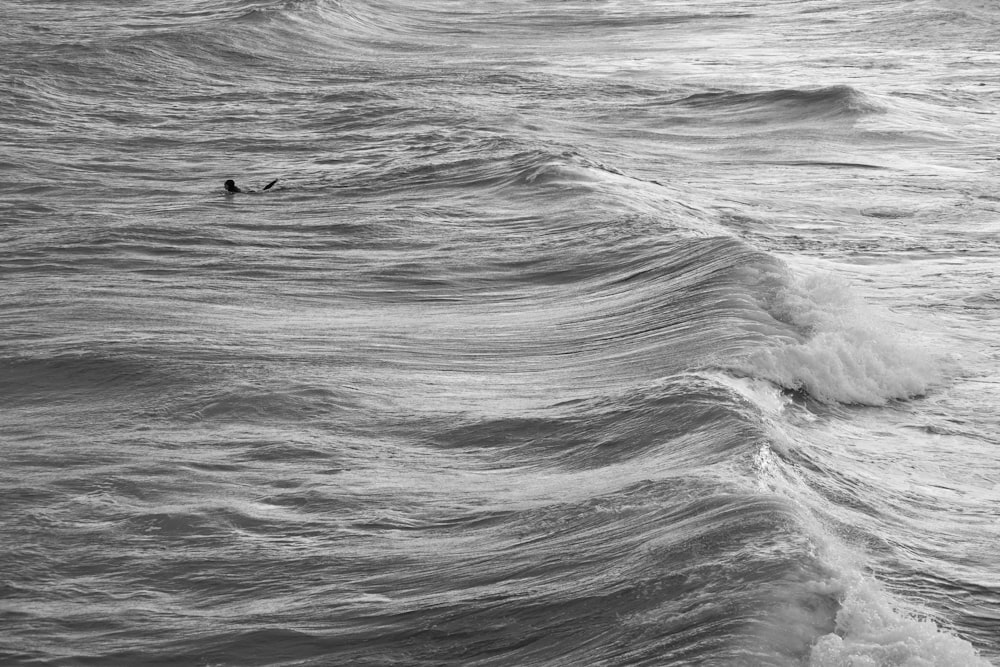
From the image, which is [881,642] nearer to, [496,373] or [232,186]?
[496,373]

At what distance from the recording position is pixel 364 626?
644cm

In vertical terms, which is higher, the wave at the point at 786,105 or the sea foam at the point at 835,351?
the wave at the point at 786,105

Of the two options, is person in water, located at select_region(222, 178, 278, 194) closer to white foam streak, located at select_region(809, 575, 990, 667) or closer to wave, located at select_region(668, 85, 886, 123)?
wave, located at select_region(668, 85, 886, 123)

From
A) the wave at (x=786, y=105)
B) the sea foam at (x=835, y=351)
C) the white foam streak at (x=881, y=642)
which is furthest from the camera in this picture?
the wave at (x=786, y=105)

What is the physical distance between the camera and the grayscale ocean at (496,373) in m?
6.49

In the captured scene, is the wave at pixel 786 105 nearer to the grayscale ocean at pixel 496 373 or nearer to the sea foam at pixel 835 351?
the grayscale ocean at pixel 496 373

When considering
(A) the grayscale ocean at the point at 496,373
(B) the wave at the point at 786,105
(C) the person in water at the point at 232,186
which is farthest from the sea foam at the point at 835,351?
(B) the wave at the point at 786,105

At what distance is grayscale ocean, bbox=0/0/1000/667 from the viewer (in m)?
6.49

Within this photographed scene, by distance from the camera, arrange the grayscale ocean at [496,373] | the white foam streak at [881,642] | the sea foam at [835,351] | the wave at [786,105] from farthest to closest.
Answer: the wave at [786,105] < the sea foam at [835,351] < the grayscale ocean at [496,373] < the white foam streak at [881,642]

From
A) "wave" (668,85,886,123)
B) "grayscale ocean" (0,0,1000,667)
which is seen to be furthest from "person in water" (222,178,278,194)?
"wave" (668,85,886,123)

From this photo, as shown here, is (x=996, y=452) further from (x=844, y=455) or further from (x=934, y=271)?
(x=934, y=271)

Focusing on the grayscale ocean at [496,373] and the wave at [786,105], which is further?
the wave at [786,105]

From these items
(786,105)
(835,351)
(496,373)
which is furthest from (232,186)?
(786,105)

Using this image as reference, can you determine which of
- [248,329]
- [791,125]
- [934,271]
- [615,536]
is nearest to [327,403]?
[248,329]
